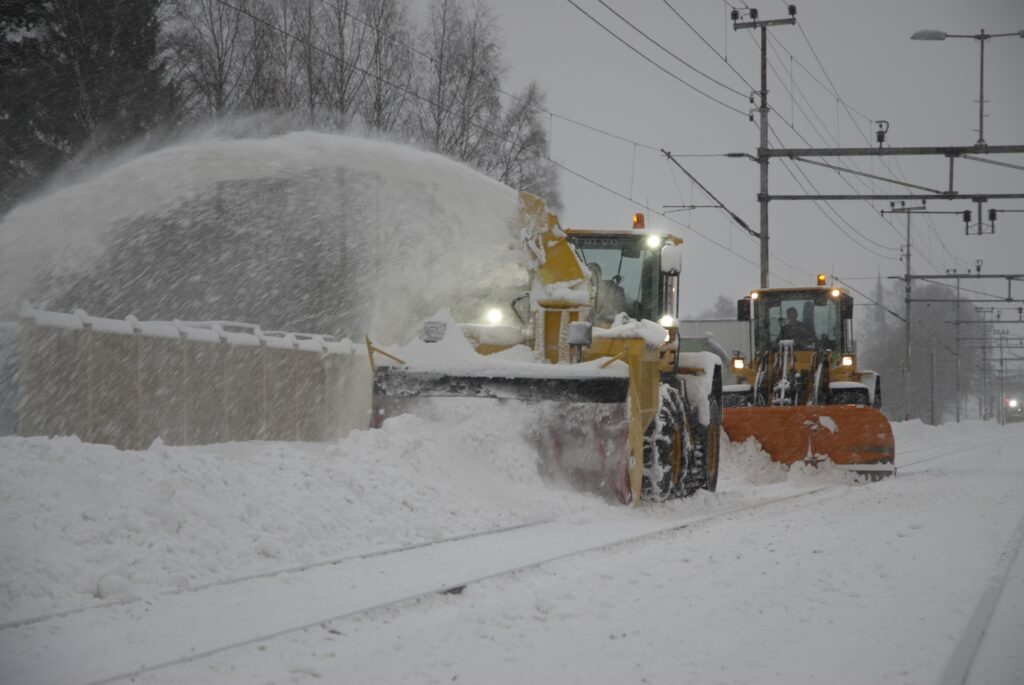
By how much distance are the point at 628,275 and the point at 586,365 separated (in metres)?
1.96

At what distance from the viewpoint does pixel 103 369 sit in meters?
12.3

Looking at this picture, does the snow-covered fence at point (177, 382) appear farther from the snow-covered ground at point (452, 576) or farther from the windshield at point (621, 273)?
the windshield at point (621, 273)

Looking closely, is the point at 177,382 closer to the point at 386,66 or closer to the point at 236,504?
the point at 236,504

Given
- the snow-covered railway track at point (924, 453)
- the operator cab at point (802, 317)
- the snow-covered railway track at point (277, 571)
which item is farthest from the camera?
the snow-covered railway track at point (924, 453)

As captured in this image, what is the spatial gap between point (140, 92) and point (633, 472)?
15004mm

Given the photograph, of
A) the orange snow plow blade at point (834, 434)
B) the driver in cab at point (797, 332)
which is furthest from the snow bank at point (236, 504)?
the driver in cab at point (797, 332)

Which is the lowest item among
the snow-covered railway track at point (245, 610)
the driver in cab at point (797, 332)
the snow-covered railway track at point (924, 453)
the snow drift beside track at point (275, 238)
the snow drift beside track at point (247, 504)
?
the snow-covered railway track at point (924, 453)

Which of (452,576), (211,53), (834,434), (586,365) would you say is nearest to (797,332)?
(834,434)

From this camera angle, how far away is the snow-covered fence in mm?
11586

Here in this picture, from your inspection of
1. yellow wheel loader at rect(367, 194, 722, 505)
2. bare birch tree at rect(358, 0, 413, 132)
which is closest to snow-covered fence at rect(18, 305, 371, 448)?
yellow wheel loader at rect(367, 194, 722, 505)

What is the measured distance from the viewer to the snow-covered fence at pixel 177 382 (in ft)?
38.0

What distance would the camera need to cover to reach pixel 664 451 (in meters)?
10.9

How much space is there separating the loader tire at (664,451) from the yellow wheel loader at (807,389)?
10.9 ft

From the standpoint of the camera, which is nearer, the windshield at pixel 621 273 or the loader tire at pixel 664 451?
the loader tire at pixel 664 451
